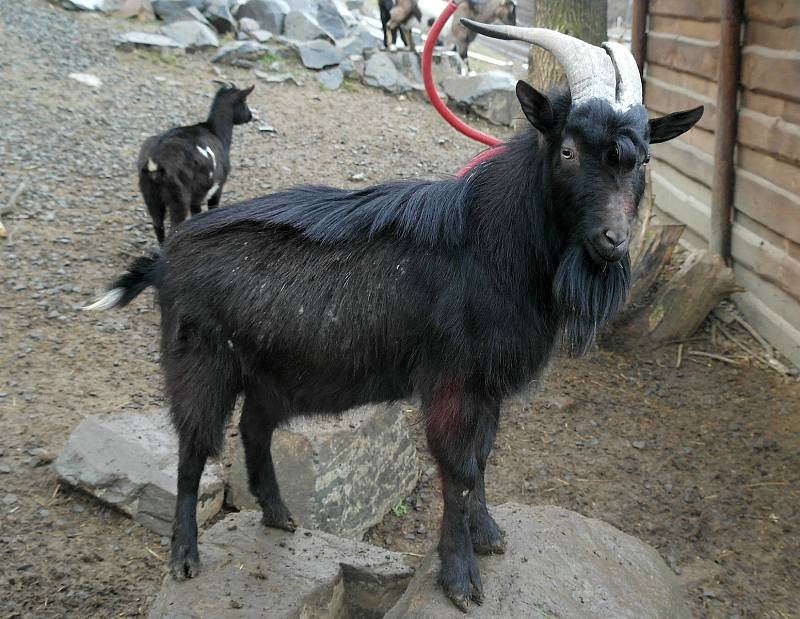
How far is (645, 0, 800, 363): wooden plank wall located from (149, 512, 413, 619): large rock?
3.45 metres

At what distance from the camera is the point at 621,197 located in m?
2.42

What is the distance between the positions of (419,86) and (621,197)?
1100 cm

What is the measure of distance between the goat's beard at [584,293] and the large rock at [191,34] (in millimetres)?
11364

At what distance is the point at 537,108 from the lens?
2.55 m

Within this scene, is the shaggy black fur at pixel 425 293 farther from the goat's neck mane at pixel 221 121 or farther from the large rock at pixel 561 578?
the goat's neck mane at pixel 221 121

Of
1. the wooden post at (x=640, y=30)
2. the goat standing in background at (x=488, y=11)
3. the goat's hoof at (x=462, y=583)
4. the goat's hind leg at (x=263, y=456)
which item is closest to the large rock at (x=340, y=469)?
the goat's hind leg at (x=263, y=456)

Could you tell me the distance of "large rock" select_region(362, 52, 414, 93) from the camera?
12.6 meters

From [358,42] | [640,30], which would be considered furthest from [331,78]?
[640,30]

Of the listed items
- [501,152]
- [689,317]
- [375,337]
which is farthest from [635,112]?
[689,317]

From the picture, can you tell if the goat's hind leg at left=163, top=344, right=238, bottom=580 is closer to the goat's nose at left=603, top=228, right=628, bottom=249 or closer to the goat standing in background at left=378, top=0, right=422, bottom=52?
the goat's nose at left=603, top=228, right=628, bottom=249

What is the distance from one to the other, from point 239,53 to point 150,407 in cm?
936

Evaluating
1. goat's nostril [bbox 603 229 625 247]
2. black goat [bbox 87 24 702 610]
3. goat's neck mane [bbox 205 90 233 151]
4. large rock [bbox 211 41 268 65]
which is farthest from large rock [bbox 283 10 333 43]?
goat's nostril [bbox 603 229 625 247]

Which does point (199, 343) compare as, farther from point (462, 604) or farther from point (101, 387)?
point (101, 387)

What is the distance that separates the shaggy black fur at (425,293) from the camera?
256 centimetres
